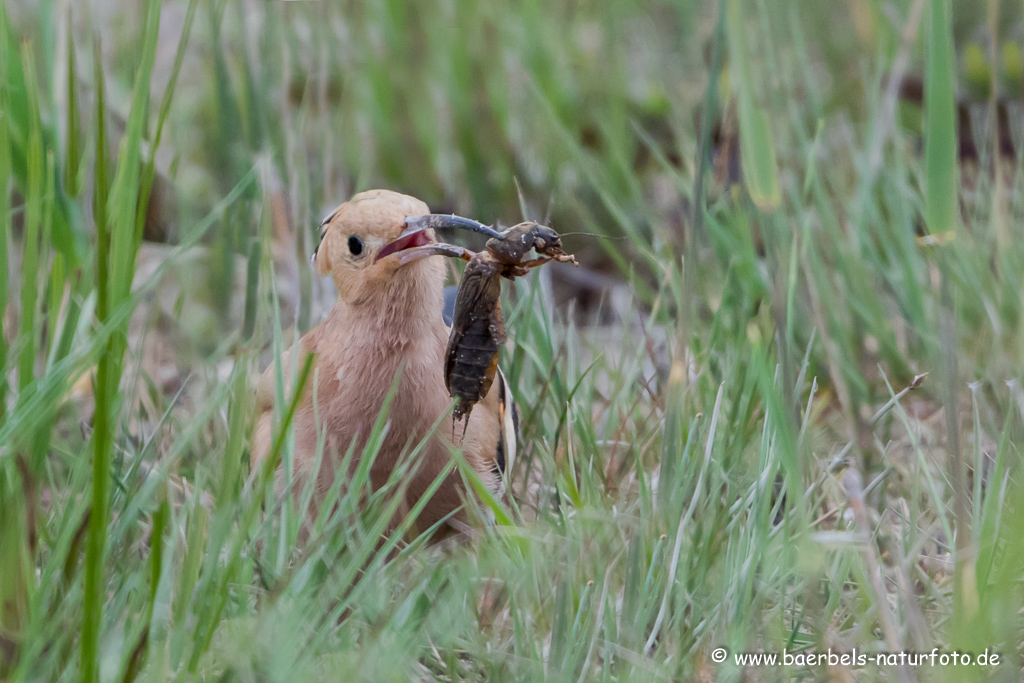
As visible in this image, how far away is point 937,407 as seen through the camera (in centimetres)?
262

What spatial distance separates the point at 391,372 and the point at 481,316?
1.03 ft

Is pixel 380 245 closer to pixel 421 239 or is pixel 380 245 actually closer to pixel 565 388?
pixel 421 239

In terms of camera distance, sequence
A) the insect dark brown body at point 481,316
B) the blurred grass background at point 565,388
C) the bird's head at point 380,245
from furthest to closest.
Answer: the bird's head at point 380,245 → the insect dark brown body at point 481,316 → the blurred grass background at point 565,388

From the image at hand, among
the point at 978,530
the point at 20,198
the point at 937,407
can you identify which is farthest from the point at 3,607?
the point at 20,198

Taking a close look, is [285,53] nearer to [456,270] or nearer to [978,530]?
[456,270]

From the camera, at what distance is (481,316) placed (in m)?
1.93

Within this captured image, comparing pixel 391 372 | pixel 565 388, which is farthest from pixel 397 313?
pixel 565 388

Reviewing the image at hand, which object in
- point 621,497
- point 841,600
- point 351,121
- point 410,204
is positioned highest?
point 351,121

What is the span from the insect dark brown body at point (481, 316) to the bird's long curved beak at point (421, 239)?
0.09 m

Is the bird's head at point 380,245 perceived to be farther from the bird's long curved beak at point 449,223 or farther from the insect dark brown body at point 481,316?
the insect dark brown body at point 481,316

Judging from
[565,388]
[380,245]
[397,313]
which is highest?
[380,245]

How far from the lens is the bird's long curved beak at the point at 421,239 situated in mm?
2041

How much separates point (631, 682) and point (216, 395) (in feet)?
2.31

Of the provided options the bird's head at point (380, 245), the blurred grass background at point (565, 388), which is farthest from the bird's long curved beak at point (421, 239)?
the blurred grass background at point (565, 388)
